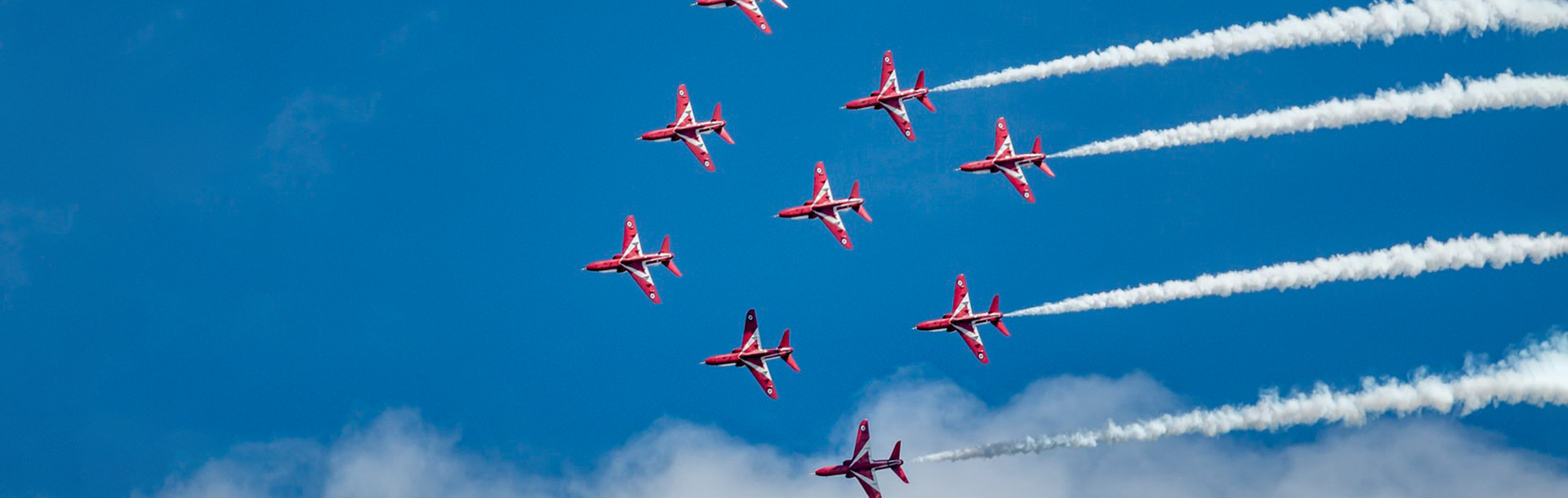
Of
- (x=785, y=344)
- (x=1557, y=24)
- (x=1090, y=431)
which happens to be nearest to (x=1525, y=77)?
(x=1557, y=24)

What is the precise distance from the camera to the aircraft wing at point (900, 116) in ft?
315

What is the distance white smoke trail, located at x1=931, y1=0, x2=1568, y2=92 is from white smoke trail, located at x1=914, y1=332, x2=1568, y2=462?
510 inches

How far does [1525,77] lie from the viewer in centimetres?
8612

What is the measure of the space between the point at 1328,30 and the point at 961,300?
741 inches

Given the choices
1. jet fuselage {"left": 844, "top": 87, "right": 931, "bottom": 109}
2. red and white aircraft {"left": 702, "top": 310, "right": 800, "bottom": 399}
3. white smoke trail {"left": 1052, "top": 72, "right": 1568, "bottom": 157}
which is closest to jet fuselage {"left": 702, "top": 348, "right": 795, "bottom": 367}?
red and white aircraft {"left": 702, "top": 310, "right": 800, "bottom": 399}

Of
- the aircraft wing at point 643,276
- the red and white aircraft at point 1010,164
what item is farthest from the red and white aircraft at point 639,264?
the red and white aircraft at point 1010,164

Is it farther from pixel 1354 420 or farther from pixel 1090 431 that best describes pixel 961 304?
pixel 1354 420

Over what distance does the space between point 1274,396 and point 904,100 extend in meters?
21.3

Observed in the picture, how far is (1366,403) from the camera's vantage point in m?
83.4

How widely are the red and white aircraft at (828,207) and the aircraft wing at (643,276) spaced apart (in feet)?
20.6

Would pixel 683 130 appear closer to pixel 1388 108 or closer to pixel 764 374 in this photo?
pixel 764 374

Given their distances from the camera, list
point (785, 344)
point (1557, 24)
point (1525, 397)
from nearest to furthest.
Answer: point (1525, 397), point (1557, 24), point (785, 344)

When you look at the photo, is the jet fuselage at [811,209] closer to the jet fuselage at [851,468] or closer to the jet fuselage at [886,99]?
the jet fuselage at [886,99]

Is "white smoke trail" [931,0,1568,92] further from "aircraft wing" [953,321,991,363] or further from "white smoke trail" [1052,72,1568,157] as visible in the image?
"aircraft wing" [953,321,991,363]
